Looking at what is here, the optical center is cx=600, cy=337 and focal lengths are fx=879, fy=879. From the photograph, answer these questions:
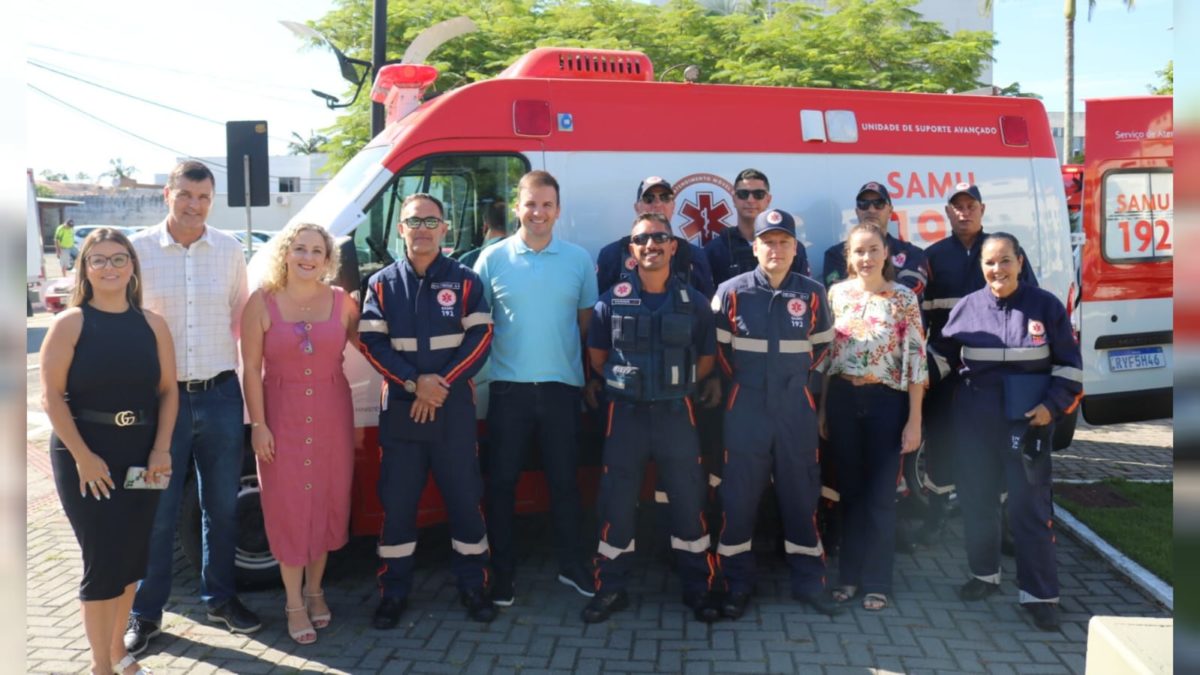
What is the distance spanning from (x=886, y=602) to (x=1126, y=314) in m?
3.18

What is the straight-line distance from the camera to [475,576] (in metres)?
4.41

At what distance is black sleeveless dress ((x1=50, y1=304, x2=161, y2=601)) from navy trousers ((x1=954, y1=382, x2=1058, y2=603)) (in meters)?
3.80

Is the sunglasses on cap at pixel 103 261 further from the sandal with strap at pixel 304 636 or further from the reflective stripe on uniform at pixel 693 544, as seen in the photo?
the reflective stripe on uniform at pixel 693 544

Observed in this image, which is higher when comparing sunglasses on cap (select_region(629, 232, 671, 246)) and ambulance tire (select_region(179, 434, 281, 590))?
sunglasses on cap (select_region(629, 232, 671, 246))

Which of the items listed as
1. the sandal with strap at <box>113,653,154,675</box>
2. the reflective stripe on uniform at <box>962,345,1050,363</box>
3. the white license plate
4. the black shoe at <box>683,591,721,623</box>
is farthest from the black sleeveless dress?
the white license plate

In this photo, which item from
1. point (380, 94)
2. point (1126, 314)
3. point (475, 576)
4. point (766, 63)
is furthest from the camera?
point (766, 63)

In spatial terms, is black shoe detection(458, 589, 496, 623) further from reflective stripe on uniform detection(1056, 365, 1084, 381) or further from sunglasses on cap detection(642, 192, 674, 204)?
reflective stripe on uniform detection(1056, 365, 1084, 381)

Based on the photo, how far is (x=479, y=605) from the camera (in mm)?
4383

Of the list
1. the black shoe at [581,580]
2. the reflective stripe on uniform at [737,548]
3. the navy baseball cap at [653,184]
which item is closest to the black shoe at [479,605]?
the black shoe at [581,580]

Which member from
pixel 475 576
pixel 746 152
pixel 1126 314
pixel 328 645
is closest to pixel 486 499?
pixel 475 576

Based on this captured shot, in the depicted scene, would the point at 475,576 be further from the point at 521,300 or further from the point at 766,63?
the point at 766,63

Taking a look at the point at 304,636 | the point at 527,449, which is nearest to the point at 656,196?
the point at 527,449

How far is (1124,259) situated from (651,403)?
13.5ft

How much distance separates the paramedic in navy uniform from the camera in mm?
4254
